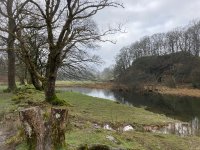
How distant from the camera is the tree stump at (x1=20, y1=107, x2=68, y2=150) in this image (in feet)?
31.2

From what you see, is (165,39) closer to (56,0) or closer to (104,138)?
(56,0)

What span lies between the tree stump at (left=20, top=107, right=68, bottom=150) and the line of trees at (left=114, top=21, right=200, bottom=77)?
104m

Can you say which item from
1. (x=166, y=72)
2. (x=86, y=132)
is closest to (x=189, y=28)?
(x=166, y=72)

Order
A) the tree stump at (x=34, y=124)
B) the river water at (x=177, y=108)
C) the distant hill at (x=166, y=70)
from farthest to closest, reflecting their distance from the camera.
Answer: the distant hill at (x=166, y=70) → the river water at (x=177, y=108) → the tree stump at (x=34, y=124)

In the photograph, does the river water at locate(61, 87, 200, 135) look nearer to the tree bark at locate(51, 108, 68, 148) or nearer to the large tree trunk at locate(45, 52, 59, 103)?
the large tree trunk at locate(45, 52, 59, 103)

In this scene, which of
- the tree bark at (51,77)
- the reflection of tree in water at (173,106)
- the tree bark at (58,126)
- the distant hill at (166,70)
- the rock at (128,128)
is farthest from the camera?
the distant hill at (166,70)

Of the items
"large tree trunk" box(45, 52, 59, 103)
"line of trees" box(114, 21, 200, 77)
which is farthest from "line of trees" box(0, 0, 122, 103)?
"line of trees" box(114, 21, 200, 77)

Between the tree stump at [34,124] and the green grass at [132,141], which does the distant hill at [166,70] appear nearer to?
the green grass at [132,141]

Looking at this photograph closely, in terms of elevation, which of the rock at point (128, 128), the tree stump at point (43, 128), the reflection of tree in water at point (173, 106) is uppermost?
the tree stump at point (43, 128)

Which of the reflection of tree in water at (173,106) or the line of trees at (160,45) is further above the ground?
the line of trees at (160,45)

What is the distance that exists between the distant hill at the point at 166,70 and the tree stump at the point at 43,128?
254 feet

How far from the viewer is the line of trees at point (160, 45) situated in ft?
374

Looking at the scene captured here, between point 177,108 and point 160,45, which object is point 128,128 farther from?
point 160,45

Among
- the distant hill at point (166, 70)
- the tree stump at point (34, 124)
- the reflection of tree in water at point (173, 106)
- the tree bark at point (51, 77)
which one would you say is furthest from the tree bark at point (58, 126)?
the distant hill at point (166, 70)
